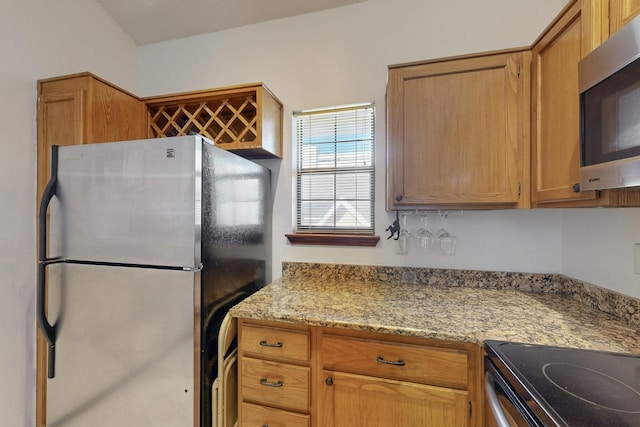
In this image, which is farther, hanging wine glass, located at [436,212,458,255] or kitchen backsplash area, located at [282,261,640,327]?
hanging wine glass, located at [436,212,458,255]

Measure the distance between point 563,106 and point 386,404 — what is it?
1.40m

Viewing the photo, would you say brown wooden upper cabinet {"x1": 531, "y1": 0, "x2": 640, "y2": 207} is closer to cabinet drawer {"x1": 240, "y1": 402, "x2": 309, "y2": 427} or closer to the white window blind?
the white window blind

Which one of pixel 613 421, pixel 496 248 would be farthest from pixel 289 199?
pixel 613 421

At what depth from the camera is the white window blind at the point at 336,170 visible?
1.89 m

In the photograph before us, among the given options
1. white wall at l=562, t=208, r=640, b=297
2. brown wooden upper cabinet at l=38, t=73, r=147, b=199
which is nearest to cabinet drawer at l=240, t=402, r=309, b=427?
white wall at l=562, t=208, r=640, b=297

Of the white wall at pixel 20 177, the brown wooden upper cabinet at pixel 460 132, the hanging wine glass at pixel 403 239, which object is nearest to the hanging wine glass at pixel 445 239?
the hanging wine glass at pixel 403 239

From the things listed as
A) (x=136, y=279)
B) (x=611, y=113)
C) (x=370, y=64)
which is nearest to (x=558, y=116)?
(x=611, y=113)

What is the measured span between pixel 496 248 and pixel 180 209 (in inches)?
68.1

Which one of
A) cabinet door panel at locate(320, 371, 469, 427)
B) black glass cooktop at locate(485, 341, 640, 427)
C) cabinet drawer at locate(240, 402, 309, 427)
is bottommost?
cabinet drawer at locate(240, 402, 309, 427)

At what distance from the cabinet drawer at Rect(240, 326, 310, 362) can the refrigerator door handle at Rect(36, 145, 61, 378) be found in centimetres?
99

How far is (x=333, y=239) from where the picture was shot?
6.08ft

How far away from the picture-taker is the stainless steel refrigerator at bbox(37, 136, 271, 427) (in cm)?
116

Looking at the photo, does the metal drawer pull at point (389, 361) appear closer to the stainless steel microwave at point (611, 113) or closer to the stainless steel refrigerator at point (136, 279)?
the stainless steel refrigerator at point (136, 279)

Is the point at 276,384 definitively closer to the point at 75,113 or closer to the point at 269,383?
the point at 269,383
